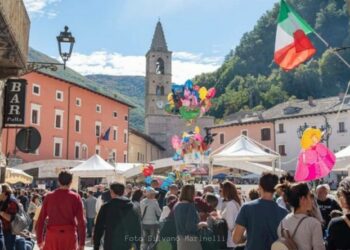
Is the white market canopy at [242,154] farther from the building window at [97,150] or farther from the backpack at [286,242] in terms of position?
the building window at [97,150]

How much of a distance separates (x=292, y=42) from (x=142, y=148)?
5629 centimetres

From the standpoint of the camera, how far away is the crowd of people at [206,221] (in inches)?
163

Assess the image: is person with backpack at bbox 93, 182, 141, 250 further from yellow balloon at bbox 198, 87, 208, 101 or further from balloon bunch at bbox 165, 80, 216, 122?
yellow balloon at bbox 198, 87, 208, 101

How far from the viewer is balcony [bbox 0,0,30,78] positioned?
22.5 ft

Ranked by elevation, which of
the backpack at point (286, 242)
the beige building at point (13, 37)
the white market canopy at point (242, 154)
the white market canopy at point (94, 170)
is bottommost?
the backpack at point (286, 242)

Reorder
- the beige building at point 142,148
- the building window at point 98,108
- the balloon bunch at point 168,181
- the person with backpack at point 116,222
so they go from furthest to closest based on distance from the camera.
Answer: the beige building at point 142,148 → the building window at point 98,108 → the balloon bunch at point 168,181 → the person with backpack at point 116,222

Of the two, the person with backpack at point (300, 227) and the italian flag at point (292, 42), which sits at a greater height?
the italian flag at point (292, 42)

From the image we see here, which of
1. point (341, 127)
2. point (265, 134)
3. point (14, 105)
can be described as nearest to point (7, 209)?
point (14, 105)

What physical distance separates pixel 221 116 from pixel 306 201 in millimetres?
91779

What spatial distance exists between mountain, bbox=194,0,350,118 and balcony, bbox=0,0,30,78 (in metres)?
77.4

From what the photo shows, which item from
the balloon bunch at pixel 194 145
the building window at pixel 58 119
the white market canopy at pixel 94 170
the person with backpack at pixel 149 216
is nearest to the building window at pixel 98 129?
the building window at pixel 58 119

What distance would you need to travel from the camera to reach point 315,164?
877 cm

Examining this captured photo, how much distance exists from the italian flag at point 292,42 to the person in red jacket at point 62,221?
517cm

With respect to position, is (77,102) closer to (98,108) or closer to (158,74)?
(98,108)
